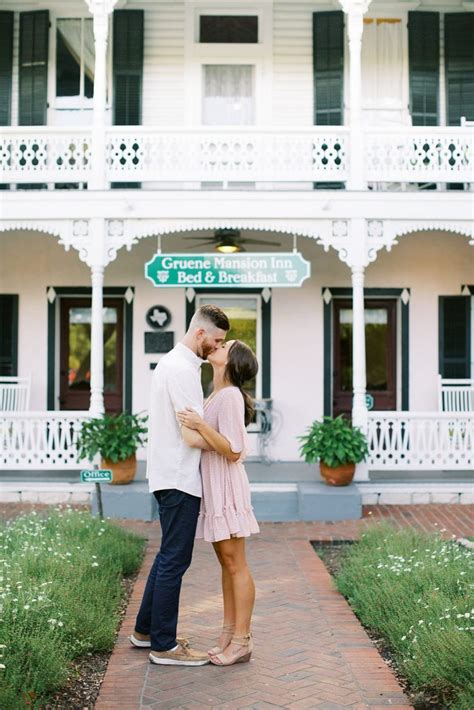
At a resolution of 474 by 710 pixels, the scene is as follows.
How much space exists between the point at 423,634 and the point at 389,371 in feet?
27.6

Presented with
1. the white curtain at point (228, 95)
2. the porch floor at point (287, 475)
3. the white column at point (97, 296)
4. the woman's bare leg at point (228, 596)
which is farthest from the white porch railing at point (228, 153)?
the woman's bare leg at point (228, 596)

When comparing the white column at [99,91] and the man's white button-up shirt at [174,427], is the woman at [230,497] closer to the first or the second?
the man's white button-up shirt at [174,427]

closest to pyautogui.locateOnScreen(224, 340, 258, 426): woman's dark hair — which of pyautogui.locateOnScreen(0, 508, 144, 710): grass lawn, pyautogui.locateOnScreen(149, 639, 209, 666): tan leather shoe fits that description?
pyautogui.locateOnScreen(149, 639, 209, 666): tan leather shoe

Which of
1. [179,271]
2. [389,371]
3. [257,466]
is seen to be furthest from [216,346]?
[389,371]

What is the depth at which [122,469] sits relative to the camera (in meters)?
9.93

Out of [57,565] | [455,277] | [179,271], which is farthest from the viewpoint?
[455,277]

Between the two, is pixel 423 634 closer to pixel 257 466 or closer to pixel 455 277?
pixel 257 466

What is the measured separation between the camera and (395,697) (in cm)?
438

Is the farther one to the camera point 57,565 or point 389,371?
point 389,371

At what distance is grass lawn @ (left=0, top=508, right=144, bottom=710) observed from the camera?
4.20 m

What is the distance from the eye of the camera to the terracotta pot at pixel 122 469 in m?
9.91

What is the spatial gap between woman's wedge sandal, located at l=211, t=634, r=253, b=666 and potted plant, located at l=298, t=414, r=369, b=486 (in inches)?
195

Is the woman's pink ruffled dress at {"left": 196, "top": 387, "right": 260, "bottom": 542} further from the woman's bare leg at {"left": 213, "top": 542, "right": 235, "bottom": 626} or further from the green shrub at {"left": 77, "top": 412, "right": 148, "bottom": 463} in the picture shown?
the green shrub at {"left": 77, "top": 412, "right": 148, "bottom": 463}

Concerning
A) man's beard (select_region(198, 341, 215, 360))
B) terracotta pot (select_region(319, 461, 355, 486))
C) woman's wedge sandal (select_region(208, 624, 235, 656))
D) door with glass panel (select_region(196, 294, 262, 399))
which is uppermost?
door with glass panel (select_region(196, 294, 262, 399))
